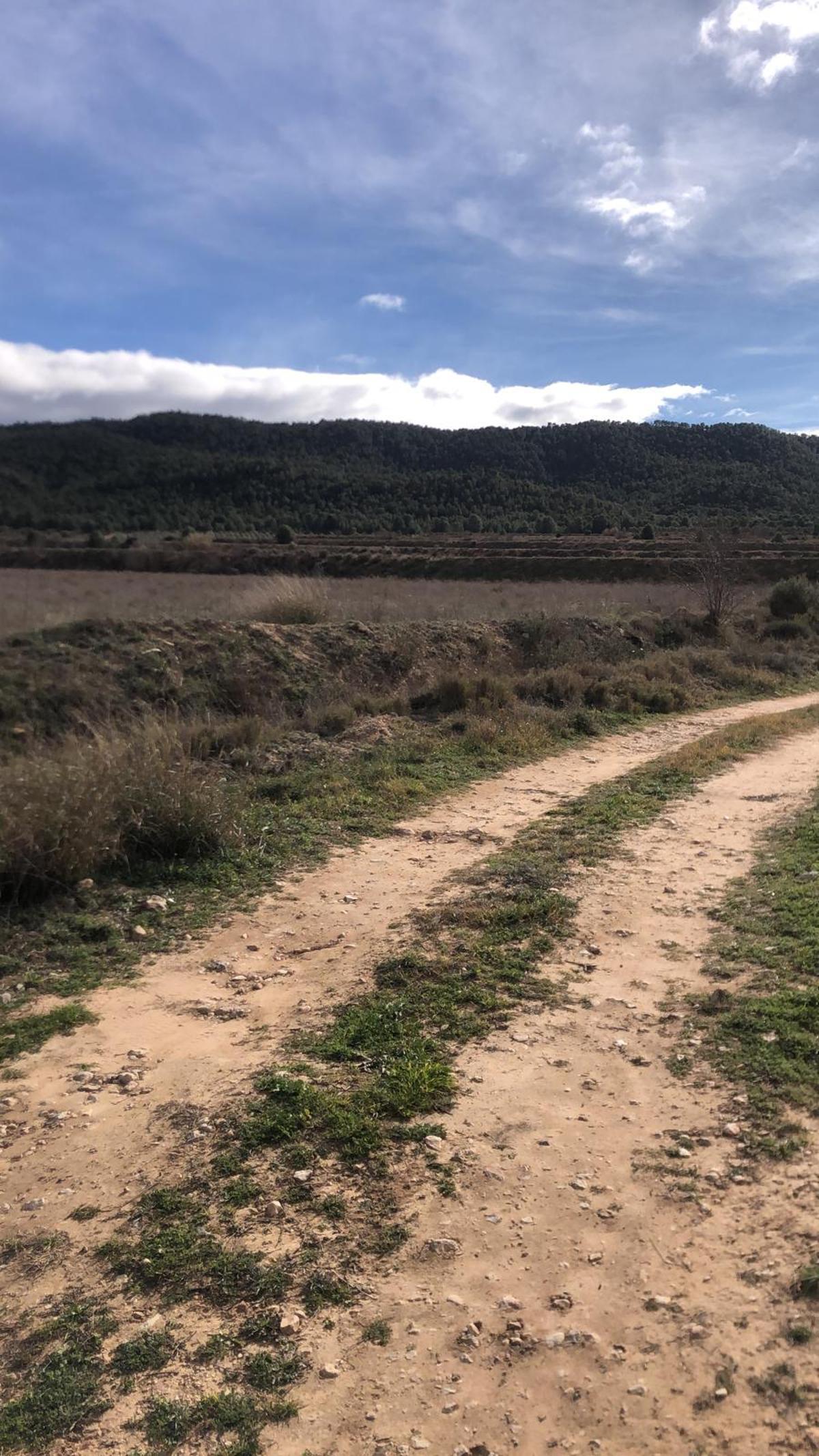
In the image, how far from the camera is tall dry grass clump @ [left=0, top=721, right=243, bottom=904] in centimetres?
572

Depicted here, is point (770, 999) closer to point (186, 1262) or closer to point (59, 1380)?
point (186, 1262)

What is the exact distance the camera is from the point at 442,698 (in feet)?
43.0

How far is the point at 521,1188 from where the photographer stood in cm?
312

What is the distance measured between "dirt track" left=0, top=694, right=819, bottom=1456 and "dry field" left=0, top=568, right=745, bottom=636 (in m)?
11.1

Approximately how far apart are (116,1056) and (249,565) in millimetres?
40531

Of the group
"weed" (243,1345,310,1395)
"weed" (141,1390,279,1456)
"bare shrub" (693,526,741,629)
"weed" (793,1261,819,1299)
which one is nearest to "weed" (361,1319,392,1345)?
"weed" (243,1345,310,1395)

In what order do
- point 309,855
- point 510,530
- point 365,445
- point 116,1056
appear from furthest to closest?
1. point 365,445
2. point 510,530
3. point 309,855
4. point 116,1056

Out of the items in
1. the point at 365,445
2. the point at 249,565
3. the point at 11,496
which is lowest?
the point at 249,565

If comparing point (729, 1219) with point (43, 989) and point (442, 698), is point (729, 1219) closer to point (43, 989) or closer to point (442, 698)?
point (43, 989)

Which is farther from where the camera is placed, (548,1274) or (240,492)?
(240,492)

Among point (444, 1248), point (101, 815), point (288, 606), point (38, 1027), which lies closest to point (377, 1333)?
point (444, 1248)

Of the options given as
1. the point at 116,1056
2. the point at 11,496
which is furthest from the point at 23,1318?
the point at 11,496

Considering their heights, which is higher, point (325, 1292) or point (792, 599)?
point (792, 599)

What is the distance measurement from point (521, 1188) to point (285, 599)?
16.0 metres
